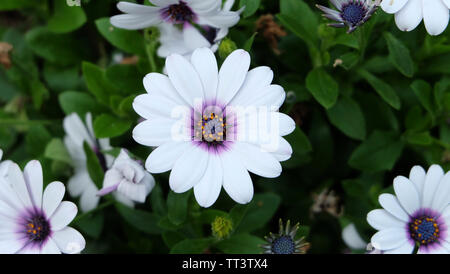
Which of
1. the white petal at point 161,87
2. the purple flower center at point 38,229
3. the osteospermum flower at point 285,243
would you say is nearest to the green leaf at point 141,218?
the purple flower center at point 38,229

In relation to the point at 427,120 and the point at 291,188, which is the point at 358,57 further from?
the point at 291,188

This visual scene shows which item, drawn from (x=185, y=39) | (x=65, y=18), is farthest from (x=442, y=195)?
(x=65, y=18)

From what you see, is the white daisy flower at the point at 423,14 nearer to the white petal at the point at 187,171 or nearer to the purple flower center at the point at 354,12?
the purple flower center at the point at 354,12

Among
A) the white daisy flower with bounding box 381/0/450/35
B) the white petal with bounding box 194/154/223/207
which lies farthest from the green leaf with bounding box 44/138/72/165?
the white daisy flower with bounding box 381/0/450/35
